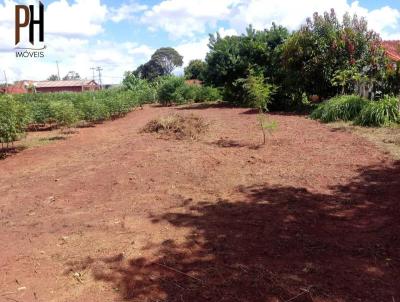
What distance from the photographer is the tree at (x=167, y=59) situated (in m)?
67.4

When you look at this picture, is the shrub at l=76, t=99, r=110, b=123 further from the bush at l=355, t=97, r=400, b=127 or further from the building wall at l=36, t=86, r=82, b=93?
the building wall at l=36, t=86, r=82, b=93

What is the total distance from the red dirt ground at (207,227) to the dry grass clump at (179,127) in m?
2.11

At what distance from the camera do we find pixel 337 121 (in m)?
12.4

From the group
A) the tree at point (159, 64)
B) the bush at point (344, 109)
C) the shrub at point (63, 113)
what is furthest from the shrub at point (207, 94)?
the tree at point (159, 64)

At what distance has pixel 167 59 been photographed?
Answer: 6906cm

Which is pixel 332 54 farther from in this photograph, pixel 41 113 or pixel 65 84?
pixel 65 84

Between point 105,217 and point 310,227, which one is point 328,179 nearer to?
point 310,227

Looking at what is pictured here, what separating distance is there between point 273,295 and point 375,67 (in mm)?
13718

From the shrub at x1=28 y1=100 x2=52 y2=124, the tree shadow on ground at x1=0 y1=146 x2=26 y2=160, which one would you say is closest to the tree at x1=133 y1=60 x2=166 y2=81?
the shrub at x1=28 y1=100 x2=52 y2=124

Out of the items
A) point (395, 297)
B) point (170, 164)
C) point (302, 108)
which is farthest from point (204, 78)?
point (395, 297)

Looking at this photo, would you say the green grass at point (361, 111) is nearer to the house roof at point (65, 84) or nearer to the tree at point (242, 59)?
the tree at point (242, 59)

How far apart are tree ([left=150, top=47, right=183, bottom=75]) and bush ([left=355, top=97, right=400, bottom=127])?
57.8 meters

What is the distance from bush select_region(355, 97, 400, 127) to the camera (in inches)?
432

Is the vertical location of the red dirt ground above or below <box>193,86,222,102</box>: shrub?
below
